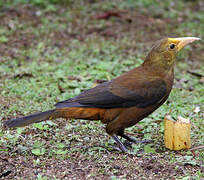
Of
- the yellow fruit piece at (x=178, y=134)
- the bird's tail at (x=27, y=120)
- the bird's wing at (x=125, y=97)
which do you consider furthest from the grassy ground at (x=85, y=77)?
the bird's wing at (x=125, y=97)

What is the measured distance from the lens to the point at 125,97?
15.1ft

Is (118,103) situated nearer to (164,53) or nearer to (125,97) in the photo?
(125,97)

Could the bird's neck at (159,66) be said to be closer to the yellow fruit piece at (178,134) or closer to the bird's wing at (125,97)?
the bird's wing at (125,97)

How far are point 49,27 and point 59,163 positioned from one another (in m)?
5.49

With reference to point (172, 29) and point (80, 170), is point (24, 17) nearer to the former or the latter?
point (172, 29)

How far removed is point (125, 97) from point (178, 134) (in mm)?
721

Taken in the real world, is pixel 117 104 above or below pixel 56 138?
above

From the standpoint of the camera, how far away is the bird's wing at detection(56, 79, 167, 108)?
179 inches

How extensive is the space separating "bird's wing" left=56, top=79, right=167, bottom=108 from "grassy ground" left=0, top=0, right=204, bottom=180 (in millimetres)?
515

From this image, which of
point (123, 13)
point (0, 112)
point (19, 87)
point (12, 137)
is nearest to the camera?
point (12, 137)

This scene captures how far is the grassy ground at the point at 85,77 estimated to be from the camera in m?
4.13

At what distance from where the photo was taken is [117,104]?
4586 mm

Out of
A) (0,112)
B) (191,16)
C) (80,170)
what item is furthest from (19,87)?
(191,16)

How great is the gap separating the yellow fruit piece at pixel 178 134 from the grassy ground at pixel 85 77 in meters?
0.13
